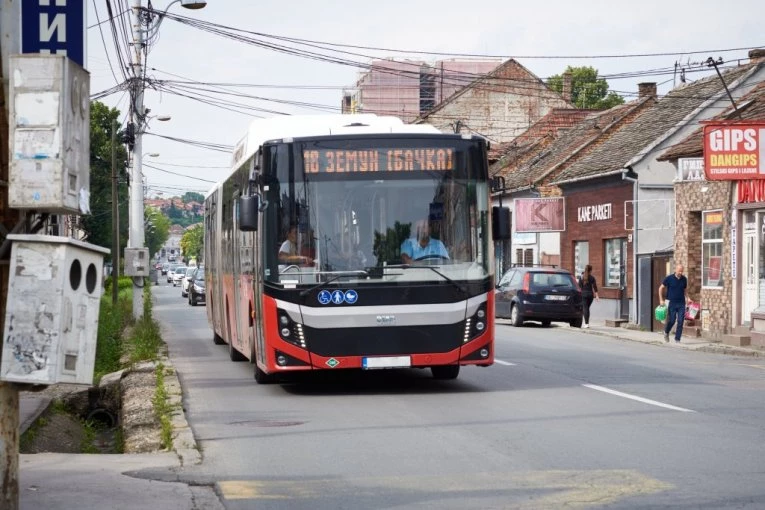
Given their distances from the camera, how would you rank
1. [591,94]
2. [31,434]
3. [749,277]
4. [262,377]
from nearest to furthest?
[31,434] < [262,377] < [749,277] < [591,94]

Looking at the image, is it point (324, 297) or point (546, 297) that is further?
point (546, 297)

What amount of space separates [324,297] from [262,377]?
248 centimetres

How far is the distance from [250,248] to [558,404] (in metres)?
4.60

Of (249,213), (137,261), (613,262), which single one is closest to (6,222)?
(249,213)

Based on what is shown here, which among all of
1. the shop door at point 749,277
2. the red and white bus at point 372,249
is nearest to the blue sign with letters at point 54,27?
the red and white bus at point 372,249

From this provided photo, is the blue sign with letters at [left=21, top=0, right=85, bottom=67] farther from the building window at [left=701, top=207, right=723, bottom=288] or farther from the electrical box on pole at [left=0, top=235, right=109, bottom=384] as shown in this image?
the building window at [left=701, top=207, right=723, bottom=288]

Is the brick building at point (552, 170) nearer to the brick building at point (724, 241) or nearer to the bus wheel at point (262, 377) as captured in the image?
the brick building at point (724, 241)

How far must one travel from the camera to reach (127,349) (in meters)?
24.1

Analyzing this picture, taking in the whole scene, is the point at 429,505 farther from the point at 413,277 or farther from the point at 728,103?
the point at 728,103

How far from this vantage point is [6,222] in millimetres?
6484

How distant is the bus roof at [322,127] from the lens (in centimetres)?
1510

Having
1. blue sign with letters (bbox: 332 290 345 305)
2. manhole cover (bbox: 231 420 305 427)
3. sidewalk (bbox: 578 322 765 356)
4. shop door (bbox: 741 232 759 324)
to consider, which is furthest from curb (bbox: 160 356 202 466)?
shop door (bbox: 741 232 759 324)

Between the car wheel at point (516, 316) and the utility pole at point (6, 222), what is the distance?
29.2 metres

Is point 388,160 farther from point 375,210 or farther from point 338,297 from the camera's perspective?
point 338,297
